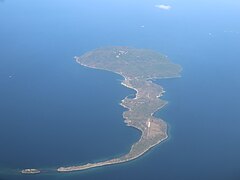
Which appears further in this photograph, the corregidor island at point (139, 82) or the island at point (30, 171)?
the corregidor island at point (139, 82)

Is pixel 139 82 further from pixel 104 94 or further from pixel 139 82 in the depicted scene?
pixel 104 94

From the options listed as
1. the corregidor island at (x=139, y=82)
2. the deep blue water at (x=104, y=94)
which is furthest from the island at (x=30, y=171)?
the corregidor island at (x=139, y=82)

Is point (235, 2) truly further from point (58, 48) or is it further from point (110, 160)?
point (110, 160)

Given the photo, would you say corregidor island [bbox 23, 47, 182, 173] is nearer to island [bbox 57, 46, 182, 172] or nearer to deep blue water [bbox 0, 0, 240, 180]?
island [bbox 57, 46, 182, 172]

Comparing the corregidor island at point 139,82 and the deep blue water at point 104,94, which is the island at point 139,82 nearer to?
the corregidor island at point 139,82

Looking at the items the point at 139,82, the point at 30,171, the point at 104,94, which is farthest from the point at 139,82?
the point at 30,171

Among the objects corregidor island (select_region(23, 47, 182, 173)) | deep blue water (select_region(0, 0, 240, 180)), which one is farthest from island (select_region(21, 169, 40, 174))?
corregidor island (select_region(23, 47, 182, 173))
